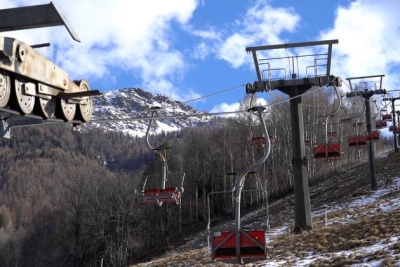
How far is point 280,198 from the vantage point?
46.2m

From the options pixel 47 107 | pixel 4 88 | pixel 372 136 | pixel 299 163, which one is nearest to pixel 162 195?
pixel 299 163

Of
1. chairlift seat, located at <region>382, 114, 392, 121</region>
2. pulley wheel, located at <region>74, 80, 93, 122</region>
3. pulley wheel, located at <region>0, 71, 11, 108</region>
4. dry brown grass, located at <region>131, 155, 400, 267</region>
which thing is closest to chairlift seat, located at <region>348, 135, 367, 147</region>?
dry brown grass, located at <region>131, 155, 400, 267</region>

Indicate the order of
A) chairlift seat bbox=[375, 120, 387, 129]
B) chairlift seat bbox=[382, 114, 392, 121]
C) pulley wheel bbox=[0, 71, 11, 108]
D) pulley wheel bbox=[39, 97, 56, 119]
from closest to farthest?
pulley wheel bbox=[0, 71, 11, 108], pulley wheel bbox=[39, 97, 56, 119], chairlift seat bbox=[375, 120, 387, 129], chairlift seat bbox=[382, 114, 392, 121]

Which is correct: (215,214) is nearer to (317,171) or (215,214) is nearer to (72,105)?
(317,171)

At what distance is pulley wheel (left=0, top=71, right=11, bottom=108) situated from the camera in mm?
4551

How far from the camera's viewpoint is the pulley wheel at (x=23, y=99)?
4777 millimetres

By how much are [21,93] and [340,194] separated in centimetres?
3097

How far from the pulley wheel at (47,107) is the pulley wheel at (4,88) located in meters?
0.47

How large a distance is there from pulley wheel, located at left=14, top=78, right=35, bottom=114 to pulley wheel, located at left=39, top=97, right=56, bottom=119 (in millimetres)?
94

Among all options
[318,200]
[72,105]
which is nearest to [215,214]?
[318,200]

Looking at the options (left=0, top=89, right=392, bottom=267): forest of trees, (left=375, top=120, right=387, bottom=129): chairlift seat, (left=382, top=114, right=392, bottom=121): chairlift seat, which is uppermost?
(left=382, top=114, right=392, bottom=121): chairlift seat

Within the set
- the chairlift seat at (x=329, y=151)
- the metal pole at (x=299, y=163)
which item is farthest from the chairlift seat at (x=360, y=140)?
the metal pole at (x=299, y=163)

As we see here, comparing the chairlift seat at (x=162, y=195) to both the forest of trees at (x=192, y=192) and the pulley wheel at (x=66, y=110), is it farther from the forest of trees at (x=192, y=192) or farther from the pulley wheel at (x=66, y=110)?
the forest of trees at (x=192, y=192)

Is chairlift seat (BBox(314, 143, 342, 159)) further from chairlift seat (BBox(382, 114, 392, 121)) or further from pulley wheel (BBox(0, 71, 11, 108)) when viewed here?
chairlift seat (BBox(382, 114, 392, 121))
